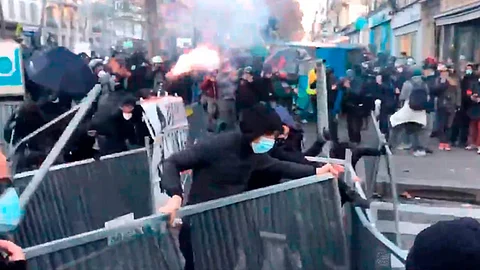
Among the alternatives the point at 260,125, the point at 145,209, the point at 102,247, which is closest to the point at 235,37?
the point at 145,209

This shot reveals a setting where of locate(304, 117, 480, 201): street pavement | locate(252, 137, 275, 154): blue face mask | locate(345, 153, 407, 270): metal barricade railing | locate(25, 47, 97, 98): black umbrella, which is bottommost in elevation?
locate(304, 117, 480, 201): street pavement

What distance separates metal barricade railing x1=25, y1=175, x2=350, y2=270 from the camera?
348 cm

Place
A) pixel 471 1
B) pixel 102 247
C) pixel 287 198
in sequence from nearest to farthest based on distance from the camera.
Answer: pixel 102 247 < pixel 287 198 < pixel 471 1

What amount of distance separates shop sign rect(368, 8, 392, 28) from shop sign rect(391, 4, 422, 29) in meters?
0.77

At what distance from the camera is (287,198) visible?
420 centimetres

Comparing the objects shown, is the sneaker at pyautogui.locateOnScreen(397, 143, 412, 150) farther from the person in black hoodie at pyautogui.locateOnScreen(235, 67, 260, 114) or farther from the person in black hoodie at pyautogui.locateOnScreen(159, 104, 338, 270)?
the person in black hoodie at pyautogui.locateOnScreen(159, 104, 338, 270)

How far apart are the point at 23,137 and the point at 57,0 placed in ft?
110

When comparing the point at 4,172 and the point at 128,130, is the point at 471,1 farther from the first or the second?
the point at 4,172

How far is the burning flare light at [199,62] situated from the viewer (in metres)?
15.4

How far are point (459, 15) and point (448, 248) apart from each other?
19.8m

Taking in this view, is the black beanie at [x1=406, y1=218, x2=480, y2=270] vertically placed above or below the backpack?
above

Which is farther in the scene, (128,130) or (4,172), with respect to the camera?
(128,130)

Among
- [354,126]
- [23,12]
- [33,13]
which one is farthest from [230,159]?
[33,13]

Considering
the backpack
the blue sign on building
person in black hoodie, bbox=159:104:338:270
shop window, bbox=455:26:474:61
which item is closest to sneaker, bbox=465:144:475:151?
the backpack
